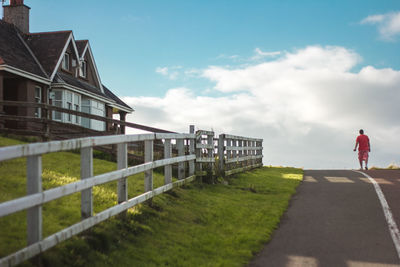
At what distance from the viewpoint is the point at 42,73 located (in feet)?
77.6

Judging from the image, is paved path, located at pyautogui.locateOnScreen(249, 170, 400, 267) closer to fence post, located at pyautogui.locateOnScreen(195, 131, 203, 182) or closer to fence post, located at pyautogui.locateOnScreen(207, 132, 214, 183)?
fence post, located at pyautogui.locateOnScreen(207, 132, 214, 183)

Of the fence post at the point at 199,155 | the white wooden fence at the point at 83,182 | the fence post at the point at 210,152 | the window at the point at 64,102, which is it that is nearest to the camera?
the white wooden fence at the point at 83,182

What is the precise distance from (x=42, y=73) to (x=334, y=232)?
67.8ft

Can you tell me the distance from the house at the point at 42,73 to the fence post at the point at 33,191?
15.9 metres

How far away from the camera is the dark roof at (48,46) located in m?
25.0

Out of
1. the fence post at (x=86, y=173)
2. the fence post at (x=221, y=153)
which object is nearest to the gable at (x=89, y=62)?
the fence post at (x=221, y=153)

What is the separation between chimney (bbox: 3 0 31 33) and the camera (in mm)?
27375

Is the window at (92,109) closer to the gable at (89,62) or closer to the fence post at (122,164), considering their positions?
the gable at (89,62)

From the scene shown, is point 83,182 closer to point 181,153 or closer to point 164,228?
point 164,228

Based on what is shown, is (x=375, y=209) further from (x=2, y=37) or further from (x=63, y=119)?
(x=2, y=37)

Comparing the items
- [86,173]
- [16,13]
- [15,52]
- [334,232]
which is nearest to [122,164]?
[86,173]

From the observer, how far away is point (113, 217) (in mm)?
6715

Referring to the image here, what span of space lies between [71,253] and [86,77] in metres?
27.1

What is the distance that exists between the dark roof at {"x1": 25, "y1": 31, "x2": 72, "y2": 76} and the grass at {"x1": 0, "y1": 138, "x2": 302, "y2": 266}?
51.2 ft
